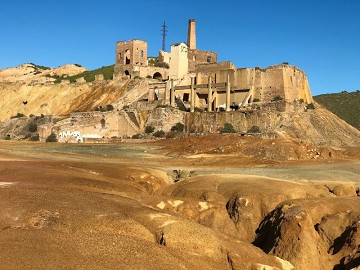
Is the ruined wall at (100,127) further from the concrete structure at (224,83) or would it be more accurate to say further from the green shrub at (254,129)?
the green shrub at (254,129)

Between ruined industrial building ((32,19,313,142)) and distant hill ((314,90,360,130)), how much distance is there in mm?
25405

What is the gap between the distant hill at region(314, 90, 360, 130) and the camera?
249 ft

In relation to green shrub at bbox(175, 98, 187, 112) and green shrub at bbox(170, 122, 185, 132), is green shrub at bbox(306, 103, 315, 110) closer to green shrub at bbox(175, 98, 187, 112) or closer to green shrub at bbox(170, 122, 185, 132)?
green shrub at bbox(175, 98, 187, 112)

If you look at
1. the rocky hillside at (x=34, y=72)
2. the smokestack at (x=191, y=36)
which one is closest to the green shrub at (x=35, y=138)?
the smokestack at (x=191, y=36)

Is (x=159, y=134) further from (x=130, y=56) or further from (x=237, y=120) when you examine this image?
(x=130, y=56)

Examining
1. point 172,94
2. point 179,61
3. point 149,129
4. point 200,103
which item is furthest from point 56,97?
point 200,103

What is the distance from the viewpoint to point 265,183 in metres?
17.8

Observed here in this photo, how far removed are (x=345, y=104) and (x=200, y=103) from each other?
41.2m

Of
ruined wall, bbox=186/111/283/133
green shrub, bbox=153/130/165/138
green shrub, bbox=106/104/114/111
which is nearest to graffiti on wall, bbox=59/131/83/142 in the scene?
green shrub, bbox=106/104/114/111

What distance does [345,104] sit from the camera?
273 ft

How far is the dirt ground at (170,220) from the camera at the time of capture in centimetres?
896

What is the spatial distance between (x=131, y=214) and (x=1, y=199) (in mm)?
3572

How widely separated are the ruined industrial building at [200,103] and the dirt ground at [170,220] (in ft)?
75.1

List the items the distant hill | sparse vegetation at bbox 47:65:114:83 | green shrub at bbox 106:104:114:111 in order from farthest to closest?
the distant hill → sparse vegetation at bbox 47:65:114:83 → green shrub at bbox 106:104:114:111
